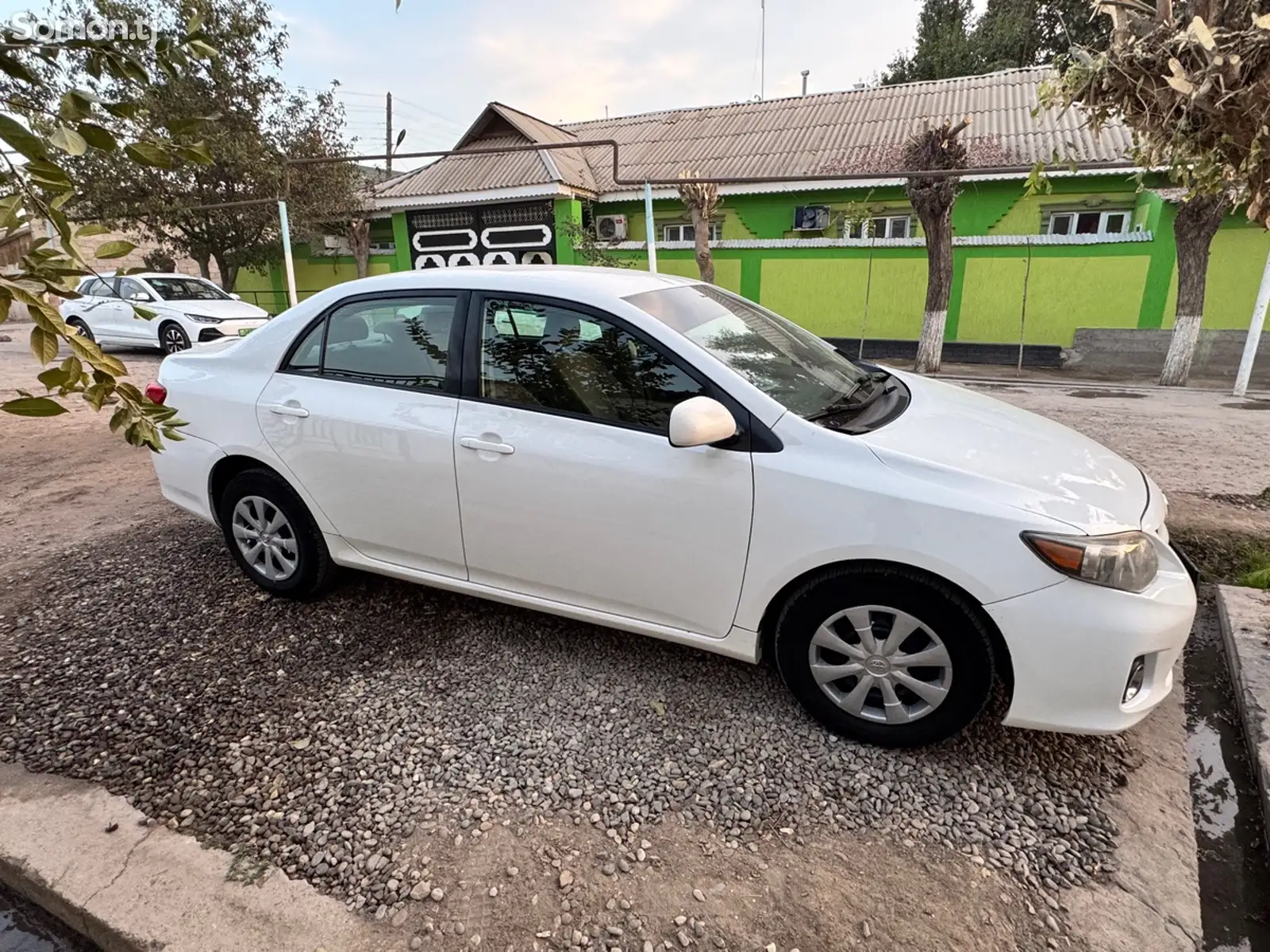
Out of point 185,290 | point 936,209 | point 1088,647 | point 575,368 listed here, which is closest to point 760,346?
point 575,368

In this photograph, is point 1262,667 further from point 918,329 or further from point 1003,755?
point 918,329

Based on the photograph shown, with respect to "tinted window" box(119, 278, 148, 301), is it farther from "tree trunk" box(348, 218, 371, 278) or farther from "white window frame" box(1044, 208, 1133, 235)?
"white window frame" box(1044, 208, 1133, 235)

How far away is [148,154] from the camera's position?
1427mm

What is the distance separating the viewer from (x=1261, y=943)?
1.96m

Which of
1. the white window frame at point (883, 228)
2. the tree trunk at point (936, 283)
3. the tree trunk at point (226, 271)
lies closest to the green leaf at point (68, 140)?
the tree trunk at point (936, 283)

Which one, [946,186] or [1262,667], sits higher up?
[946,186]

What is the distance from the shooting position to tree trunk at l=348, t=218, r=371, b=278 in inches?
685

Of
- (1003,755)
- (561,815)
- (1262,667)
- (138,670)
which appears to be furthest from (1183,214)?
(138,670)

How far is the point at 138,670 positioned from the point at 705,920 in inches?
104

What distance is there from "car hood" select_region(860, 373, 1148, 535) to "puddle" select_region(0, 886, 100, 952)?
284 cm

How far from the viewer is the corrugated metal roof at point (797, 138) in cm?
1372

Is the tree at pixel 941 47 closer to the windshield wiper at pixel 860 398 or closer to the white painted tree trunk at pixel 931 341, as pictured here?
the white painted tree trunk at pixel 931 341

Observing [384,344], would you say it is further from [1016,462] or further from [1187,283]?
[1187,283]

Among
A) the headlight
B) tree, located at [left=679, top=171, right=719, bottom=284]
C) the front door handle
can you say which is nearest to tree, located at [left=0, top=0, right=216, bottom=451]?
the front door handle
